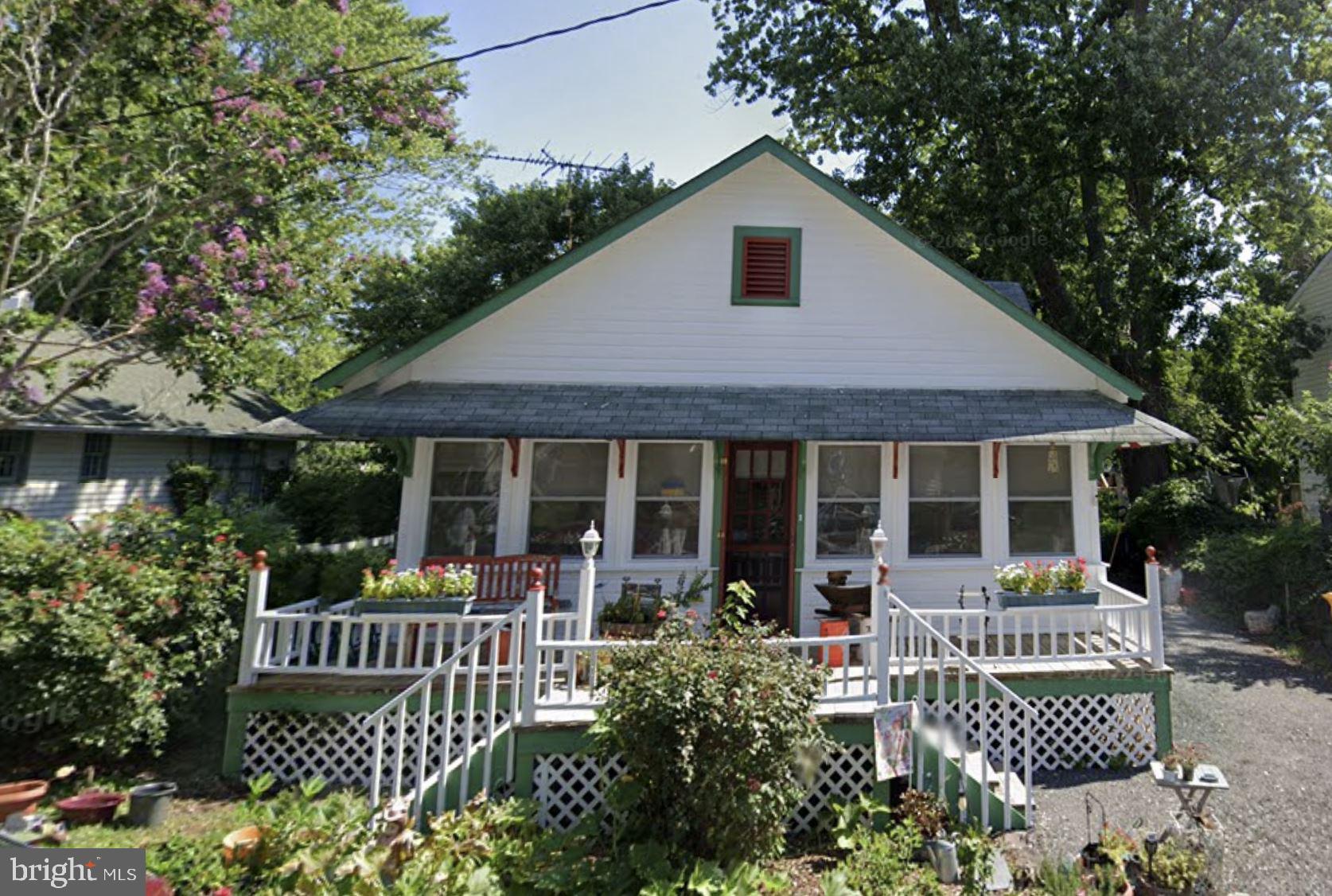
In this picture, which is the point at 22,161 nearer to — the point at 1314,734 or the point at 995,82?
the point at 1314,734

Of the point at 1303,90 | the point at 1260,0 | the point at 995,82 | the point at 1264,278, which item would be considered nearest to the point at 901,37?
the point at 995,82

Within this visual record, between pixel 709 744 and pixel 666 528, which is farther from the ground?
pixel 666 528

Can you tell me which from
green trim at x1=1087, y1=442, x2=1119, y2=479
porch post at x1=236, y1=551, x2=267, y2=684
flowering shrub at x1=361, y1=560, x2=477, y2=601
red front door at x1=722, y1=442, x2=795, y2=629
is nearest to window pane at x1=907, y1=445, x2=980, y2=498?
green trim at x1=1087, y1=442, x2=1119, y2=479

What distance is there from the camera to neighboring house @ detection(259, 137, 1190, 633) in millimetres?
8492

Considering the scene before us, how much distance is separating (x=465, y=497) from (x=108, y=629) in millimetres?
3927

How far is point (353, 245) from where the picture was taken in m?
28.1

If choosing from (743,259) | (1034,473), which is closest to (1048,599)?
(1034,473)

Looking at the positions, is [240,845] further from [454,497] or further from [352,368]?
[352,368]

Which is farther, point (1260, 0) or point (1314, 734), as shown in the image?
point (1260, 0)

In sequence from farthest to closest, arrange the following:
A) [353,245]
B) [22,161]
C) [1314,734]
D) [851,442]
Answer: [353,245] < [22,161] < [851,442] < [1314,734]

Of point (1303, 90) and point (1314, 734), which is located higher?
point (1303, 90)

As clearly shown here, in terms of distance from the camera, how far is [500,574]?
7.70 metres

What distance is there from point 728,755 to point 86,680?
551cm

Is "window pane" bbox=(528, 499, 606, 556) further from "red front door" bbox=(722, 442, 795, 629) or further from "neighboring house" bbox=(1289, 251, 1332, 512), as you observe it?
"neighboring house" bbox=(1289, 251, 1332, 512)
